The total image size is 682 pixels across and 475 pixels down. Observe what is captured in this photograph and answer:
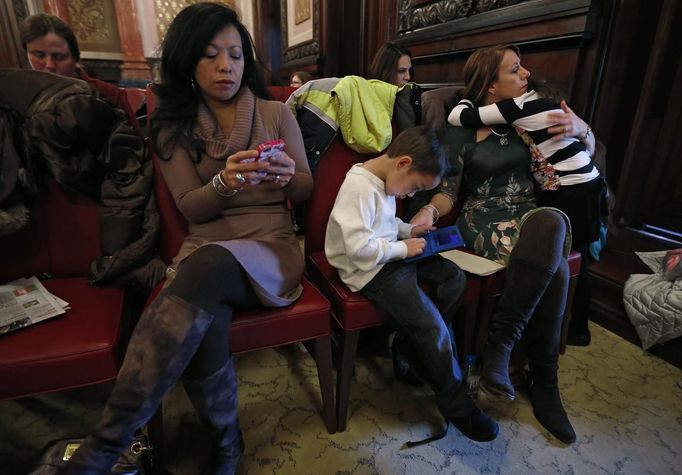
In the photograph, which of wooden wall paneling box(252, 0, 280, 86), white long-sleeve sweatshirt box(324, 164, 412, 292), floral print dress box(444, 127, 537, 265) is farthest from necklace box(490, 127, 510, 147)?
wooden wall paneling box(252, 0, 280, 86)

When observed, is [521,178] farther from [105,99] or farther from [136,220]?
[105,99]

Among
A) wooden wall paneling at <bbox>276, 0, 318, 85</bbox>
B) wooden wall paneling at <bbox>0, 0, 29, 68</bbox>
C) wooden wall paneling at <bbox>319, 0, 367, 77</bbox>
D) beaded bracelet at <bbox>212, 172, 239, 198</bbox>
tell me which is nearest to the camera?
beaded bracelet at <bbox>212, 172, 239, 198</bbox>

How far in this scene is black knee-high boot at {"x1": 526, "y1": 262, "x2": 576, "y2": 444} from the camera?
116 cm

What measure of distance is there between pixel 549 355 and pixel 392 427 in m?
0.55

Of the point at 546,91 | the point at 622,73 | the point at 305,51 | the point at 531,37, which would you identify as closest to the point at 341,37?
the point at 305,51

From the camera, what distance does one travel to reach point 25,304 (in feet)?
3.23

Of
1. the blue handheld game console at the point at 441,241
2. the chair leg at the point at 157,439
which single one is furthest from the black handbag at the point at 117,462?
the blue handheld game console at the point at 441,241

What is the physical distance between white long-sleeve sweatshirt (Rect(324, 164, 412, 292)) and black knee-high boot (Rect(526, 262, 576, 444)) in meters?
0.50

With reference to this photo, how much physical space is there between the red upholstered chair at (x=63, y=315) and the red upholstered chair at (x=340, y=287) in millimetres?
574

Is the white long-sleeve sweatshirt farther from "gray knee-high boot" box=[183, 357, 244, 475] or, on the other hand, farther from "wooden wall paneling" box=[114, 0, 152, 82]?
"wooden wall paneling" box=[114, 0, 152, 82]

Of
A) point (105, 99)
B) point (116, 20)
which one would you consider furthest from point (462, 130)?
point (116, 20)

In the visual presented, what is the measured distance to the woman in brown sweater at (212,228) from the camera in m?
0.80

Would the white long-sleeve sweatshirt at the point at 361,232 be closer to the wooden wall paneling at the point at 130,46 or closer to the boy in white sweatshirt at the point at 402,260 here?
the boy in white sweatshirt at the point at 402,260

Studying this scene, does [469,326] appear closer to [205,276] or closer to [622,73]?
[205,276]
